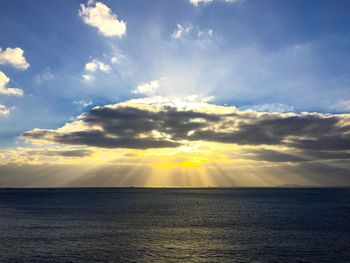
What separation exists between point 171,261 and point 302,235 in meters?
36.5

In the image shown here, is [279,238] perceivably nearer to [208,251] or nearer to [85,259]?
[208,251]

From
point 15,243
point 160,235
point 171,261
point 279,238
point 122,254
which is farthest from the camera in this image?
point 160,235

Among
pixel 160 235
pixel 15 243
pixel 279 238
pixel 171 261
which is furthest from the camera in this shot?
pixel 160 235

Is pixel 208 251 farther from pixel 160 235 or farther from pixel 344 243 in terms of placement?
pixel 344 243

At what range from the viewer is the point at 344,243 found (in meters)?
66.4

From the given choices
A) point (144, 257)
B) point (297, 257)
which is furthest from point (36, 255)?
point (297, 257)

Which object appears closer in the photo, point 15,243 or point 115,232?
point 15,243

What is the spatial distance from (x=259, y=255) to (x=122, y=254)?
2191 cm

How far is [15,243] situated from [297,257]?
4967 centimetres

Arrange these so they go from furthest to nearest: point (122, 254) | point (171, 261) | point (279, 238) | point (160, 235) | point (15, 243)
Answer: point (160, 235)
point (279, 238)
point (15, 243)
point (122, 254)
point (171, 261)

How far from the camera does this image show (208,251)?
6000 centimetres

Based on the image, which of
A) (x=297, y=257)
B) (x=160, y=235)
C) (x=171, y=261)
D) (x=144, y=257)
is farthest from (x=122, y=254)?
(x=297, y=257)

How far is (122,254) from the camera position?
188 feet

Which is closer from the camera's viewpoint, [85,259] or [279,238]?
[85,259]
